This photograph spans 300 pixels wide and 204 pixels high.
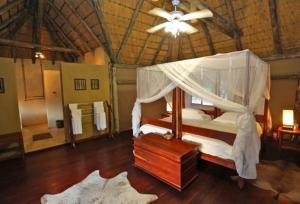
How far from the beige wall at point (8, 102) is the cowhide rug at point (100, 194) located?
2144 millimetres

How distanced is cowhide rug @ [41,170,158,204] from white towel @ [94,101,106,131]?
6.82 feet

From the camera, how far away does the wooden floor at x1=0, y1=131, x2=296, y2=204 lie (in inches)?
85.5

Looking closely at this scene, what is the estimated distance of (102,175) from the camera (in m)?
2.74

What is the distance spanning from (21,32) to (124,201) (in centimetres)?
645

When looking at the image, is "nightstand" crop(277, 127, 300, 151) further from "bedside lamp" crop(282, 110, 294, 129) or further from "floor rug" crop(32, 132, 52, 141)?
"floor rug" crop(32, 132, 52, 141)

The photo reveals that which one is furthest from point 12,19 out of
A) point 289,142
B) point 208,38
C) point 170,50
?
point 289,142

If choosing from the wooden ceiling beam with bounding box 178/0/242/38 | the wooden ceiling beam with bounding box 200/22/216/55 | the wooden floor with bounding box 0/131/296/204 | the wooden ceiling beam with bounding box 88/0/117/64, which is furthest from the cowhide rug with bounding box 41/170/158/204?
the wooden ceiling beam with bounding box 200/22/216/55

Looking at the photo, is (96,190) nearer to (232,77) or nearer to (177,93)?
(177,93)

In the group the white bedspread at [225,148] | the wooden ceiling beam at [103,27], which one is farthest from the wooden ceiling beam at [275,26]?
the wooden ceiling beam at [103,27]

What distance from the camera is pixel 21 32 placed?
540cm

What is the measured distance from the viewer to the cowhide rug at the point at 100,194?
6.91 ft

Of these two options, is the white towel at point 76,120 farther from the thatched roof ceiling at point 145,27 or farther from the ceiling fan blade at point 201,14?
the ceiling fan blade at point 201,14

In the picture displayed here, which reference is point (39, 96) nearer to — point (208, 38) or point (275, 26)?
point (208, 38)

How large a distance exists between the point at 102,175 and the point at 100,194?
524 millimetres
